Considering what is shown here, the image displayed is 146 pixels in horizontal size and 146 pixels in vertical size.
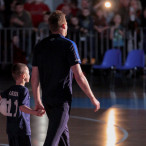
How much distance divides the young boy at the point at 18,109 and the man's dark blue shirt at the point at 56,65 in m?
0.30

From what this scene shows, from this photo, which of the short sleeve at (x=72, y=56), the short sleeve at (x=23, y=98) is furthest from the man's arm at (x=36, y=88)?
the short sleeve at (x=72, y=56)

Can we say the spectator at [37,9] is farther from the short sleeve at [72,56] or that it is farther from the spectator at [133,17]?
the short sleeve at [72,56]

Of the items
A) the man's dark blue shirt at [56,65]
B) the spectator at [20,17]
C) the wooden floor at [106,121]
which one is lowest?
the wooden floor at [106,121]

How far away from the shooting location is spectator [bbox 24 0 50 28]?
63.2 feet

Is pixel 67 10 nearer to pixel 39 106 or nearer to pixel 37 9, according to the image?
pixel 37 9

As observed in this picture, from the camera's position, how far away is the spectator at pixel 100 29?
62.6 feet

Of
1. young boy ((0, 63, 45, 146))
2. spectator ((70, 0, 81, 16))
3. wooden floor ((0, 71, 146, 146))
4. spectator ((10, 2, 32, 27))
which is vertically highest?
spectator ((70, 0, 81, 16))

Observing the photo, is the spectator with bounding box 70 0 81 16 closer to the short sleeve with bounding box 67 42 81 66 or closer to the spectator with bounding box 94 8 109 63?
the spectator with bounding box 94 8 109 63

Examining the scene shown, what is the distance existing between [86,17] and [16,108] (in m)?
13.5

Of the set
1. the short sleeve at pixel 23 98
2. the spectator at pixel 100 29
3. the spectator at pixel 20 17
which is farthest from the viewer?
the spectator at pixel 100 29

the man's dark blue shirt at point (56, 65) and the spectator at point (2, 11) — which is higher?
the spectator at point (2, 11)

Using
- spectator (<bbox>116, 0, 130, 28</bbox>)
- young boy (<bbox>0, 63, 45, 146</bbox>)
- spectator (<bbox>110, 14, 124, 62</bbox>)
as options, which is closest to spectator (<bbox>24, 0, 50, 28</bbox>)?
spectator (<bbox>110, 14, 124, 62</bbox>)

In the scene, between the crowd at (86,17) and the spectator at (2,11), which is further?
the spectator at (2,11)

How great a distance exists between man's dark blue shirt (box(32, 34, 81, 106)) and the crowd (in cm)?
1328
